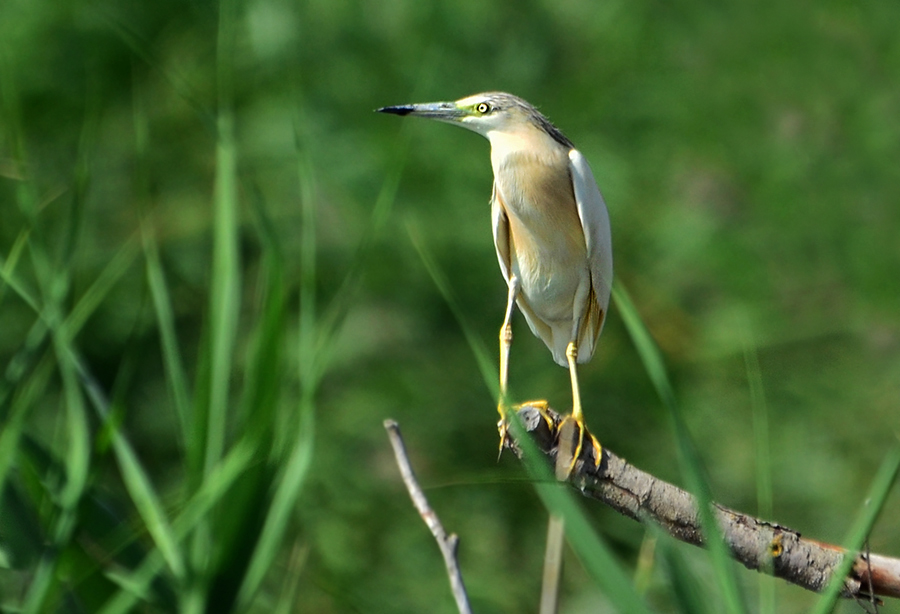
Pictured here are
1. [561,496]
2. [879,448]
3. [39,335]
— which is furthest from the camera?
[879,448]

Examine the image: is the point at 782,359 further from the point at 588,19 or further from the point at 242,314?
the point at 242,314

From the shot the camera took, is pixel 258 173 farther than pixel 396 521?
Yes

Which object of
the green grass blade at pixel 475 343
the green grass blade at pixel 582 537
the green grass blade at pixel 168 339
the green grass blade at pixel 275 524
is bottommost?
the green grass blade at pixel 275 524

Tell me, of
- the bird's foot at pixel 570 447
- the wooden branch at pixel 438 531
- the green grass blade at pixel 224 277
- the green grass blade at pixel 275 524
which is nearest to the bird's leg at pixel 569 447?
the bird's foot at pixel 570 447

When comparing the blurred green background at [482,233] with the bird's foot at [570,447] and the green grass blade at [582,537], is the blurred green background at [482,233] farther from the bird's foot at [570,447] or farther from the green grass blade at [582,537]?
the green grass blade at [582,537]

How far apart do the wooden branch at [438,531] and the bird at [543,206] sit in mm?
566

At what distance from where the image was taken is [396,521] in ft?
14.8

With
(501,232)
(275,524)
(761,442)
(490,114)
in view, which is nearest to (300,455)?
(275,524)

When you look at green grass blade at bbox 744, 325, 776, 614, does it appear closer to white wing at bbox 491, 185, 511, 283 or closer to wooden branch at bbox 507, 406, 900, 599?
wooden branch at bbox 507, 406, 900, 599

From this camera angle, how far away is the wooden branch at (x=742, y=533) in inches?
50.8

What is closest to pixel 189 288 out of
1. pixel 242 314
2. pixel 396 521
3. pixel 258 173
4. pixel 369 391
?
pixel 242 314

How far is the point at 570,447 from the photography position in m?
1.37

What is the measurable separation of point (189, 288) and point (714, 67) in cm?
277

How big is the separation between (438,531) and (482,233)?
10.8 ft
